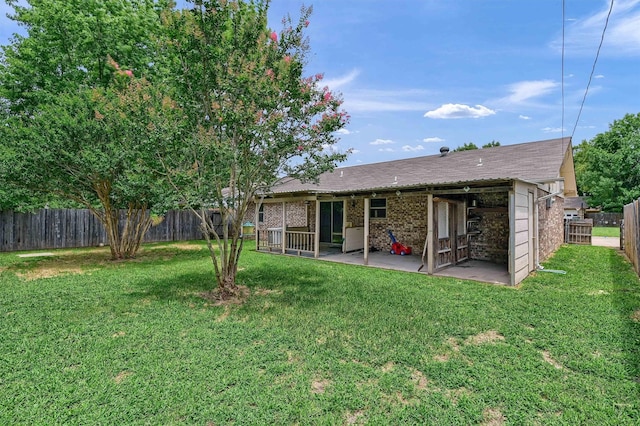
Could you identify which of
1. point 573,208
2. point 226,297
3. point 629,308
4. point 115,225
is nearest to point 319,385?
point 226,297

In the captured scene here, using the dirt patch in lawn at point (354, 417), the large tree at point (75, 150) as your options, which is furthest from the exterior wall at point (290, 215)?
the dirt patch in lawn at point (354, 417)

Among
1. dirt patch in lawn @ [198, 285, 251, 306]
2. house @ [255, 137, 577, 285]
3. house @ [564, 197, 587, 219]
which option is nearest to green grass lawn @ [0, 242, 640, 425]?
dirt patch in lawn @ [198, 285, 251, 306]

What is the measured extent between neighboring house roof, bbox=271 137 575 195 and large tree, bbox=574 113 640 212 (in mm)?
25159

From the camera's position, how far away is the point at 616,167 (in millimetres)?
29578

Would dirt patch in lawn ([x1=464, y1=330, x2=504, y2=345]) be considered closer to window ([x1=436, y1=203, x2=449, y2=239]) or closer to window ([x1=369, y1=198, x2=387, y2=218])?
window ([x1=436, y1=203, x2=449, y2=239])

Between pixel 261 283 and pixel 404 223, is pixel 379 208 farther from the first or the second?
pixel 261 283

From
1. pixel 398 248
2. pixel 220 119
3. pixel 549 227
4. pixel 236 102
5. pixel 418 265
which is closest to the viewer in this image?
pixel 236 102

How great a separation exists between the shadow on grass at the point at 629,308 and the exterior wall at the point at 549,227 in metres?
1.69

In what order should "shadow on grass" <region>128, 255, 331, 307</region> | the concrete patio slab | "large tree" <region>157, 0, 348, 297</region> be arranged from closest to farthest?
1. "large tree" <region>157, 0, 348, 297</region>
2. "shadow on grass" <region>128, 255, 331, 307</region>
3. the concrete patio slab

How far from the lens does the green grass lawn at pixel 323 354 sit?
2.67m

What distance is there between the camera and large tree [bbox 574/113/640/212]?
29031 mm

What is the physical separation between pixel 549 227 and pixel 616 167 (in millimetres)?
27346

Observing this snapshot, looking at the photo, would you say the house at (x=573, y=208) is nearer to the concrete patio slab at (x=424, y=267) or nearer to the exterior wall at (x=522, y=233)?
the concrete patio slab at (x=424, y=267)

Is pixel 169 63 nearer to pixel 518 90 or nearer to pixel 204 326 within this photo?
pixel 204 326
